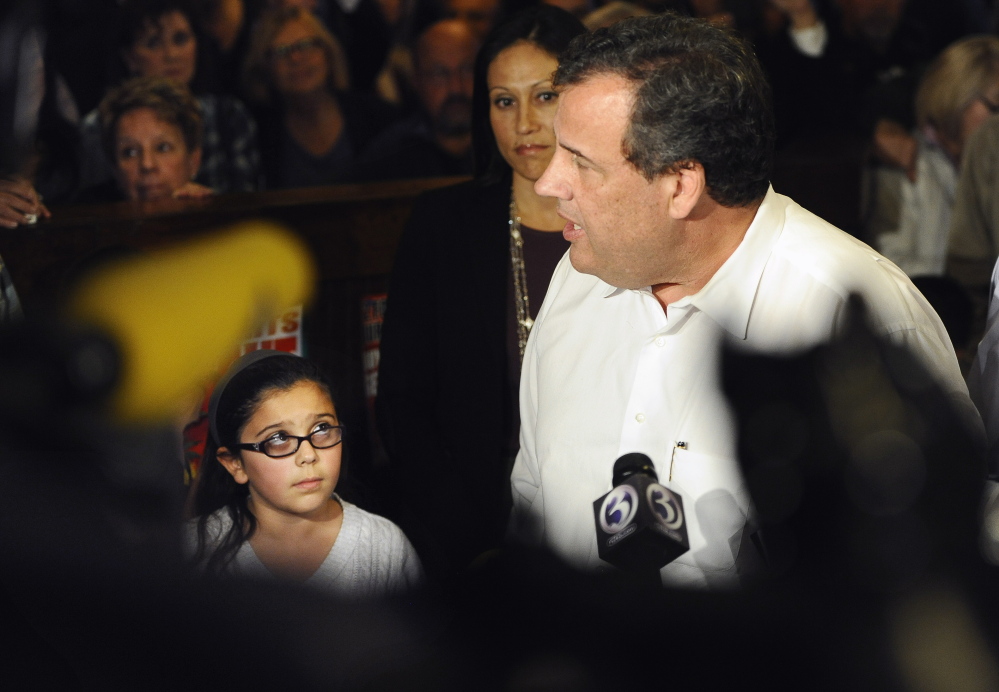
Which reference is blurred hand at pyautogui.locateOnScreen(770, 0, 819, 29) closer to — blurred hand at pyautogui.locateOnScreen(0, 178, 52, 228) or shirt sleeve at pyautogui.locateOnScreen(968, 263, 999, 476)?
shirt sleeve at pyautogui.locateOnScreen(968, 263, 999, 476)

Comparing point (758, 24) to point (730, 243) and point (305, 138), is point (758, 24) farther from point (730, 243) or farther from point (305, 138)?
point (730, 243)

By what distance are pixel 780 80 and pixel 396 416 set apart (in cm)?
257

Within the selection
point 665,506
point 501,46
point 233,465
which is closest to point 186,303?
point 233,465

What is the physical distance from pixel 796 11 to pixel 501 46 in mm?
2579

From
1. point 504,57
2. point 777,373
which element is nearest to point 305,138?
point 504,57

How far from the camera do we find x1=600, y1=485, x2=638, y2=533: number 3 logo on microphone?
1.05 m

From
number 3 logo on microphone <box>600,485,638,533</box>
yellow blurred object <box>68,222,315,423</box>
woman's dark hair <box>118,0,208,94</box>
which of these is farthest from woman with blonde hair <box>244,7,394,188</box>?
number 3 logo on microphone <box>600,485,638,533</box>

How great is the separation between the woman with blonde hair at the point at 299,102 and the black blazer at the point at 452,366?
5.16 feet

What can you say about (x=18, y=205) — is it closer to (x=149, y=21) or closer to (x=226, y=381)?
(x=226, y=381)

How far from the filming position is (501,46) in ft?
6.19

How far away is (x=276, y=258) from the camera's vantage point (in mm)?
2193

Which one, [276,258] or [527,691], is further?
[276,258]

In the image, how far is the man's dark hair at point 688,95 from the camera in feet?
4.10

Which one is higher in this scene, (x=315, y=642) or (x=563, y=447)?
(x=563, y=447)
